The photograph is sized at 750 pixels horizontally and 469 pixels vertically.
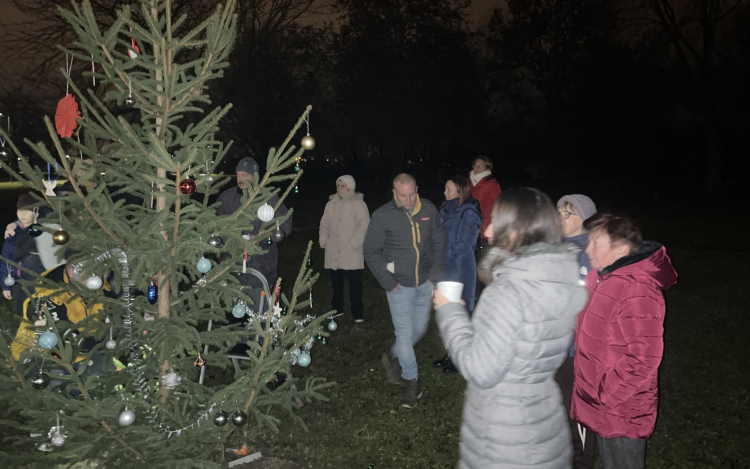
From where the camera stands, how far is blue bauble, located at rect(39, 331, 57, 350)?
267 centimetres

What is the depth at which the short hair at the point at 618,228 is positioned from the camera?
310cm

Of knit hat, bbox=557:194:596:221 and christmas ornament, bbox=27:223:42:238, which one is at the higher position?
christmas ornament, bbox=27:223:42:238

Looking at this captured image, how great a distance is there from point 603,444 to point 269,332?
2094 millimetres

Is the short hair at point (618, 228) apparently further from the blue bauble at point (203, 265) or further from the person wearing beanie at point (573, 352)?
the blue bauble at point (203, 265)

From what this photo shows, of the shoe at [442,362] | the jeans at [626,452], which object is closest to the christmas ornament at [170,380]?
the jeans at [626,452]

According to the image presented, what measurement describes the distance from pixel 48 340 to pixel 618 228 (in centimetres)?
322

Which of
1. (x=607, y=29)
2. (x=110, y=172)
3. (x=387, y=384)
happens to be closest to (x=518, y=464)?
(x=110, y=172)

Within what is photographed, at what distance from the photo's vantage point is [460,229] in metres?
5.77

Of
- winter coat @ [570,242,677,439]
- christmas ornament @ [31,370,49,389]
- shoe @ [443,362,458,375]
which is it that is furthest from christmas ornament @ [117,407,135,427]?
shoe @ [443,362,458,375]

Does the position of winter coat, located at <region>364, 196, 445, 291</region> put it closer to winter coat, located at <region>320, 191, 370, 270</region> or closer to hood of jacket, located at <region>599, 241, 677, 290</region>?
hood of jacket, located at <region>599, 241, 677, 290</region>

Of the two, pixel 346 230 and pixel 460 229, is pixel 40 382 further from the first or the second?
pixel 346 230

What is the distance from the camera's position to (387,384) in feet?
18.3

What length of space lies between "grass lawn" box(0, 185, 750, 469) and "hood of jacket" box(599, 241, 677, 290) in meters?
1.99

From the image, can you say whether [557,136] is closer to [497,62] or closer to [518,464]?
[497,62]
